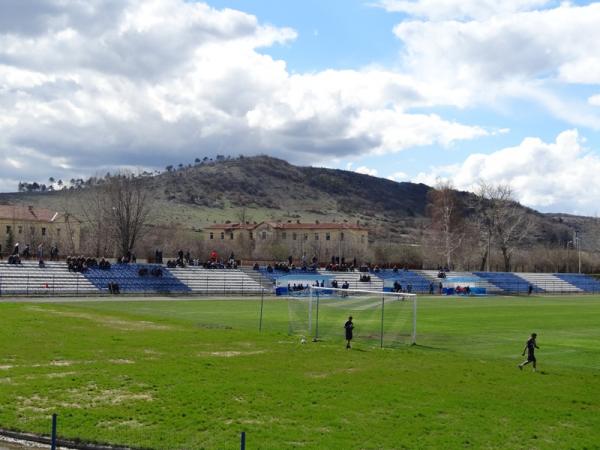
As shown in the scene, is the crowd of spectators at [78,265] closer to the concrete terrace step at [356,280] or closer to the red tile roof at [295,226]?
the concrete terrace step at [356,280]

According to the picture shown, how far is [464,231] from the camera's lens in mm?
134625

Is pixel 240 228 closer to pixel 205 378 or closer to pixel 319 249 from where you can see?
pixel 319 249

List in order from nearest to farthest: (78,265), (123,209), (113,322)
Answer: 1. (113,322)
2. (78,265)
3. (123,209)

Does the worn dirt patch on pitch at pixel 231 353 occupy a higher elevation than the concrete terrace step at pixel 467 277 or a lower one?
lower

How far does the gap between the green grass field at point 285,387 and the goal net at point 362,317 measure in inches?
12.6

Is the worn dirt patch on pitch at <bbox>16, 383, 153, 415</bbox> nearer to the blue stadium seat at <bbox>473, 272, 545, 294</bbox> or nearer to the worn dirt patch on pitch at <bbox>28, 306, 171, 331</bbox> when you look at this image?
the worn dirt patch on pitch at <bbox>28, 306, 171, 331</bbox>

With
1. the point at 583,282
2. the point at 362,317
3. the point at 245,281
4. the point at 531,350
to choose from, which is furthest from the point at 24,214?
the point at 531,350

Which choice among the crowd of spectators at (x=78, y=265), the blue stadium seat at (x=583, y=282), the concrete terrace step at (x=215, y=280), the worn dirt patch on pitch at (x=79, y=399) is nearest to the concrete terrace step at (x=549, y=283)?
the blue stadium seat at (x=583, y=282)

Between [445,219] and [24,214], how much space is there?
79.4 m

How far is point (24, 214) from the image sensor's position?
134m

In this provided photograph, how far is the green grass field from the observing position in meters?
16.3

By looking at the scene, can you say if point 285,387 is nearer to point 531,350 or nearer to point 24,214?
point 531,350

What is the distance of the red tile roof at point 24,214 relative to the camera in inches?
5167

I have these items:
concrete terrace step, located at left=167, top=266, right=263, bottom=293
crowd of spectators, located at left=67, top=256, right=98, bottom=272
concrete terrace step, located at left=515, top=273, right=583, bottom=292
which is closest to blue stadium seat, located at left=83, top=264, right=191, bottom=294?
crowd of spectators, located at left=67, top=256, right=98, bottom=272
